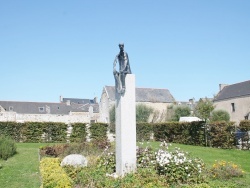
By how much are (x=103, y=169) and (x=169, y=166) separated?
2422 mm

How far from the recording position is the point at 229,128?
2064 cm

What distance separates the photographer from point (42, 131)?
2647 centimetres

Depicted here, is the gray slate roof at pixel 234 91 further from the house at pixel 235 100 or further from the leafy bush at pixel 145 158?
the leafy bush at pixel 145 158

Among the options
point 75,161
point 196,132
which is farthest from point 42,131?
point 75,161

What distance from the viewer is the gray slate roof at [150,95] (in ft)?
164

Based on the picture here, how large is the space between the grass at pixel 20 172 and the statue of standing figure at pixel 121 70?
386cm

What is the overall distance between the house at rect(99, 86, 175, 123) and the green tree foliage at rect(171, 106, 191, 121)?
12.9 ft

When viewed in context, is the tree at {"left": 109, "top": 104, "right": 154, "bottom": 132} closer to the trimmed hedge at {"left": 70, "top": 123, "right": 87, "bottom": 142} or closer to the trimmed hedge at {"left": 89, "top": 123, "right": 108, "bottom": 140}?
the trimmed hedge at {"left": 89, "top": 123, "right": 108, "bottom": 140}

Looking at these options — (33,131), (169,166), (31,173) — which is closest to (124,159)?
(169,166)

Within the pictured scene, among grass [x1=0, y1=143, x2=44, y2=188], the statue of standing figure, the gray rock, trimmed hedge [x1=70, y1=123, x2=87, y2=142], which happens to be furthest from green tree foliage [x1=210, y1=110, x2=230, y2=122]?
the statue of standing figure

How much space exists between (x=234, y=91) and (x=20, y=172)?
38.2 m

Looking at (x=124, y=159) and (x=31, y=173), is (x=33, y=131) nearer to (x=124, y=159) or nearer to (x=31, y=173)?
(x=31, y=173)

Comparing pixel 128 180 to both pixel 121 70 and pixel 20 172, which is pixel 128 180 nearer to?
pixel 121 70

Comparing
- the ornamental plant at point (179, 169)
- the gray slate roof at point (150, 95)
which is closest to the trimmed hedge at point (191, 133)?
the ornamental plant at point (179, 169)
